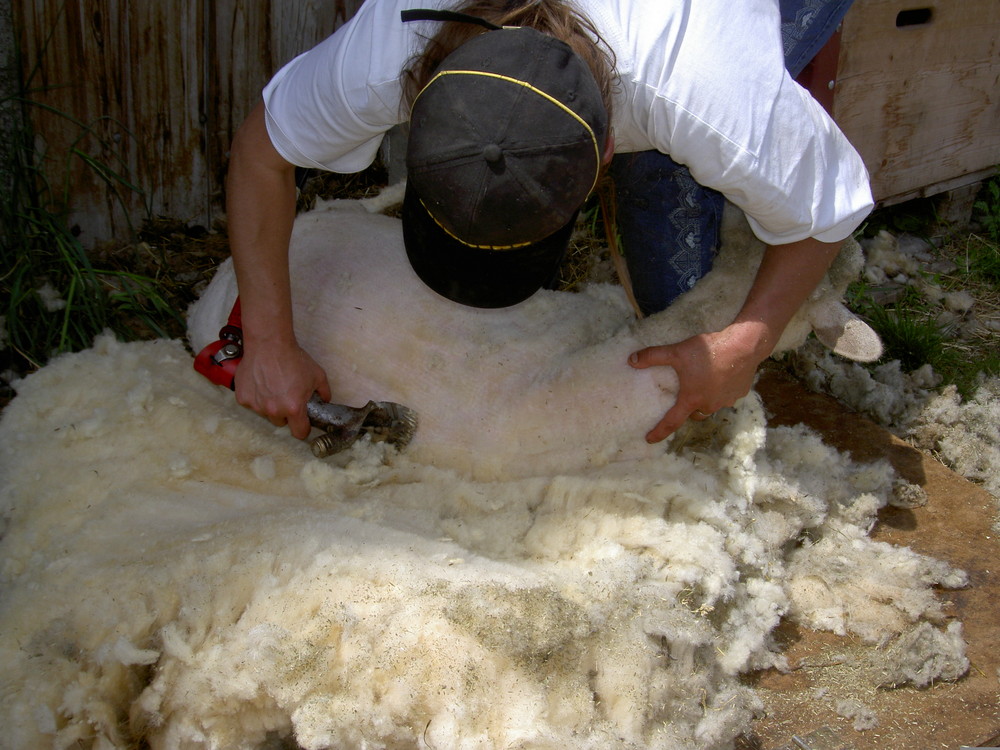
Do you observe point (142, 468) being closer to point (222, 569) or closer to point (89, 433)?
point (89, 433)

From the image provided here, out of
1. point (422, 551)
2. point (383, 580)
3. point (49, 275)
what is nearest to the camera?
point (383, 580)

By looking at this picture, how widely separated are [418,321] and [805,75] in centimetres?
150

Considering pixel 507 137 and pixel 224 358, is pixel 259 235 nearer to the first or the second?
pixel 224 358

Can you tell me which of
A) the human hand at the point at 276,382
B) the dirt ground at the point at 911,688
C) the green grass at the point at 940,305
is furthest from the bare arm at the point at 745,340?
the green grass at the point at 940,305

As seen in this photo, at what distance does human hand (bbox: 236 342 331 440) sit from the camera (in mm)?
1828

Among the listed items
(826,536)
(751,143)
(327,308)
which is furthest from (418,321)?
(826,536)

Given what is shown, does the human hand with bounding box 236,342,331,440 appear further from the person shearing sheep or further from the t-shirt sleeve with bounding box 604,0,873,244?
the t-shirt sleeve with bounding box 604,0,873,244

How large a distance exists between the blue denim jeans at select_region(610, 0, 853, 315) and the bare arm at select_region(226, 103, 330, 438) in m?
0.84

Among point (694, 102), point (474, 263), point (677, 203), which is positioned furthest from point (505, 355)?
point (694, 102)

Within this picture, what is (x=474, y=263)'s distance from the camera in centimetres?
175

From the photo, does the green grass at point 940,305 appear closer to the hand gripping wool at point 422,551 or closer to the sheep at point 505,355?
the hand gripping wool at point 422,551

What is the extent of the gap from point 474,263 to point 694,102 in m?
0.52

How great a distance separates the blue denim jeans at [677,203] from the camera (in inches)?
82.4

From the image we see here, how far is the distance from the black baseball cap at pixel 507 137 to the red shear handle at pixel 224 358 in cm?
67
